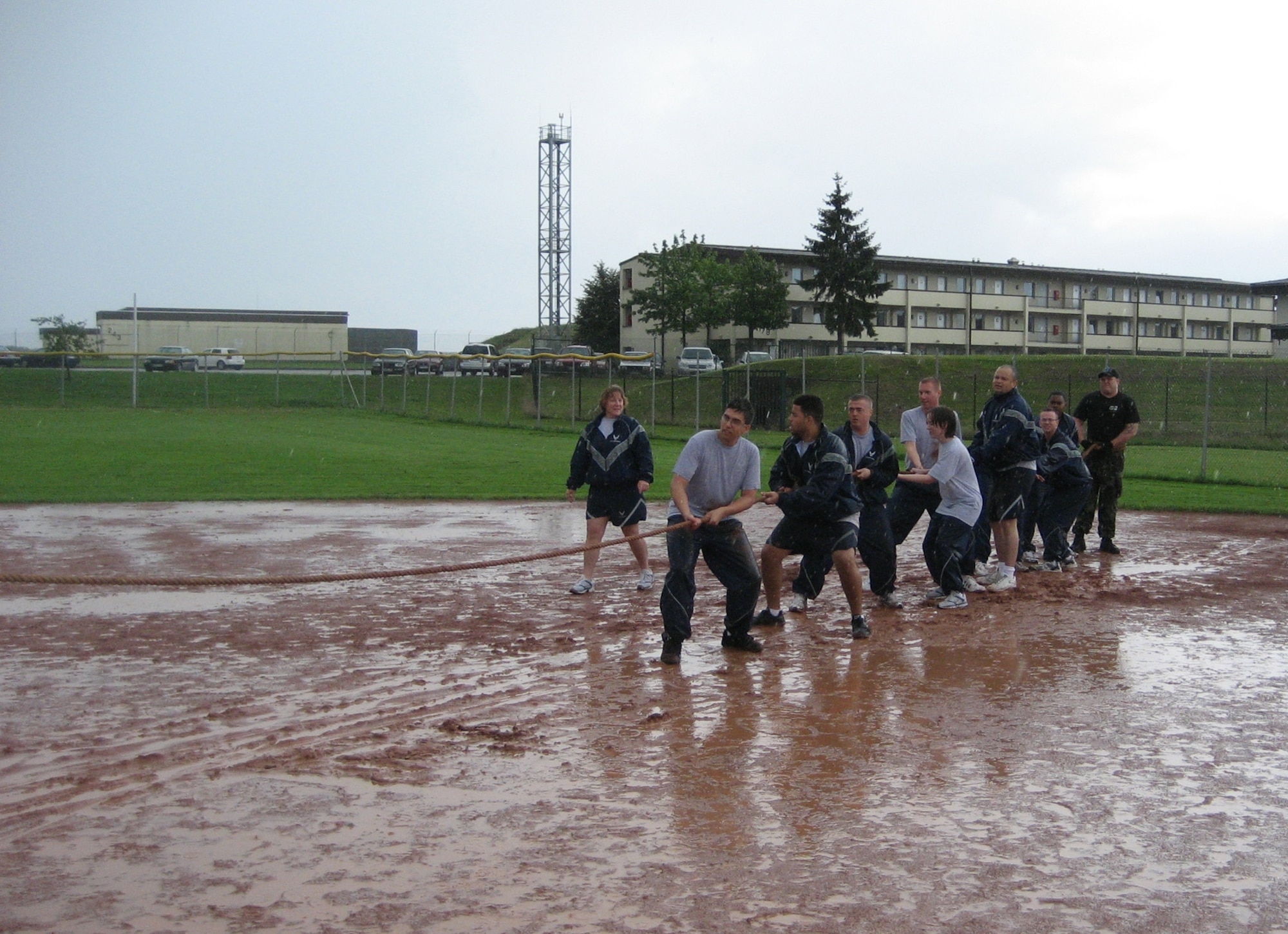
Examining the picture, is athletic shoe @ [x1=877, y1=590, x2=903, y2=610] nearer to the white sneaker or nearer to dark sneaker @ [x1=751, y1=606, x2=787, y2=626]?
the white sneaker

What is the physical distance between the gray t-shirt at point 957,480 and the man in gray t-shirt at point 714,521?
91.1 inches

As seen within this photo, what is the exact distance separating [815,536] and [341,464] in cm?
1649

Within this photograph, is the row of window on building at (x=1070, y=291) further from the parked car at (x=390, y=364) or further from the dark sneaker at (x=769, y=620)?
the dark sneaker at (x=769, y=620)

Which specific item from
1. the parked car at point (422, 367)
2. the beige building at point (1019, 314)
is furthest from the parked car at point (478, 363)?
the beige building at point (1019, 314)

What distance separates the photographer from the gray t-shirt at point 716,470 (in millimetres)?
7727

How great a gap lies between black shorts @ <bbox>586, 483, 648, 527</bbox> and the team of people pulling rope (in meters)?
0.01

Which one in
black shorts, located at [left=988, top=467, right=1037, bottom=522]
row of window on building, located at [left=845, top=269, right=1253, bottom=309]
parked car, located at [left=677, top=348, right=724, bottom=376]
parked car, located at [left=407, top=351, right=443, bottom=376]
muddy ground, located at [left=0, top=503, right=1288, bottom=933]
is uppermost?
row of window on building, located at [left=845, top=269, right=1253, bottom=309]

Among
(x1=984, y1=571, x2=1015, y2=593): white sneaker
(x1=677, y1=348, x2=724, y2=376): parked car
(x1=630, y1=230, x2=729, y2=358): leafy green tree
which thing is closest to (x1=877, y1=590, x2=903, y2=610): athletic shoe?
(x1=984, y1=571, x2=1015, y2=593): white sneaker

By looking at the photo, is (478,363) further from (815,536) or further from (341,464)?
(815,536)

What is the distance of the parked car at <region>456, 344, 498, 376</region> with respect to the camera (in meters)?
50.8

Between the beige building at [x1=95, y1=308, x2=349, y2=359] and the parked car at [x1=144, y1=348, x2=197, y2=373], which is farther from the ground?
the beige building at [x1=95, y1=308, x2=349, y2=359]

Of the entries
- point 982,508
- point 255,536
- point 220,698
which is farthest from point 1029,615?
point 255,536

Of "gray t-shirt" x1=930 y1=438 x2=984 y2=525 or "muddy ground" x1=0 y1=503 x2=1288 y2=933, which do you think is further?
"gray t-shirt" x1=930 y1=438 x2=984 y2=525

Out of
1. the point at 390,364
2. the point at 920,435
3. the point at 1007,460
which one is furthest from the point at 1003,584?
the point at 390,364
